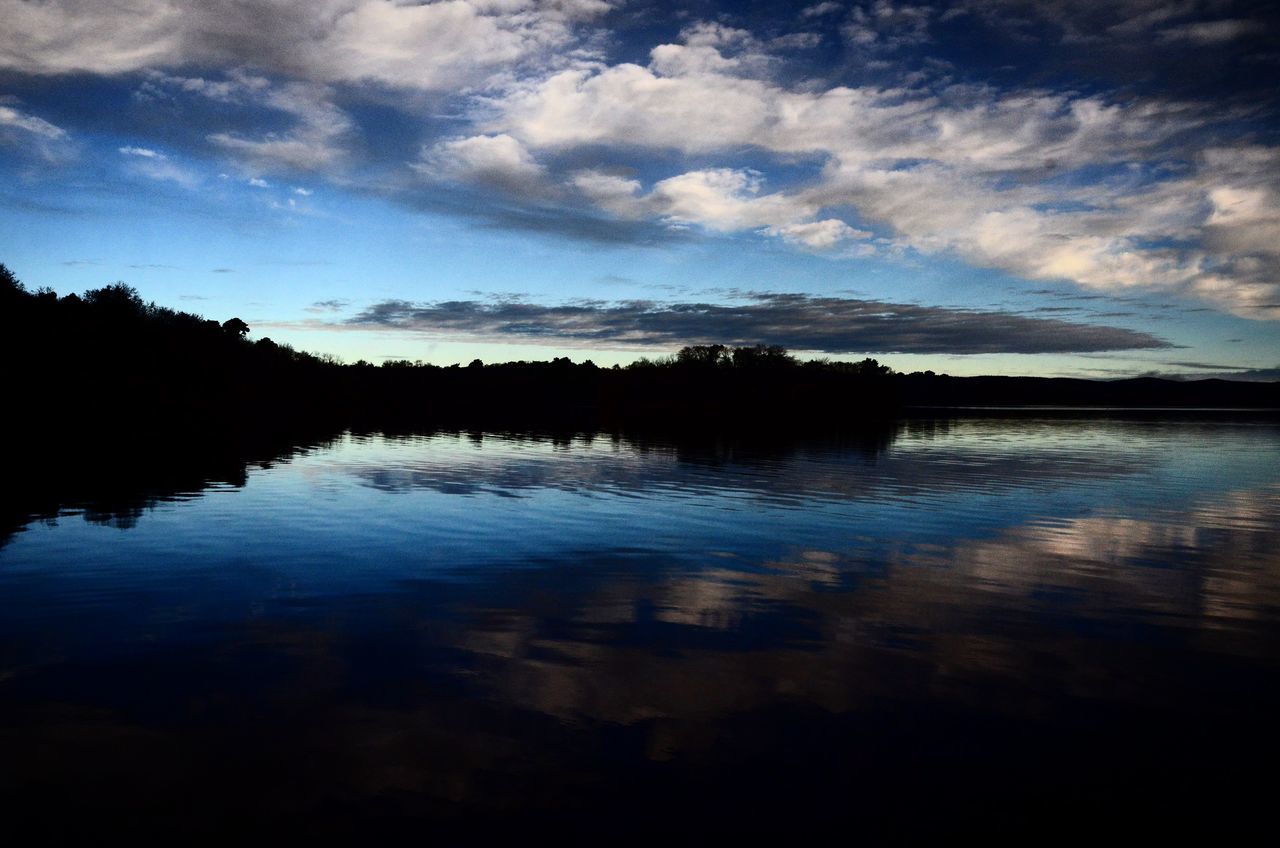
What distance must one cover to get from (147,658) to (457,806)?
8.05 m

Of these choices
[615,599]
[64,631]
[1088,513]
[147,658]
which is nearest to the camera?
[147,658]

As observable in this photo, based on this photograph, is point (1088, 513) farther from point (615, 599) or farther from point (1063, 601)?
point (615, 599)

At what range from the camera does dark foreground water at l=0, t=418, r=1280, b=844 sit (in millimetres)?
8977

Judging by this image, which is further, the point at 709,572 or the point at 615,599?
the point at 709,572

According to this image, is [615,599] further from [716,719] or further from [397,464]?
[397,464]

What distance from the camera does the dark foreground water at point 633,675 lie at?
29.5ft

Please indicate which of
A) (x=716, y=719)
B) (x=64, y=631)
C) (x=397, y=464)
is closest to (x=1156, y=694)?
(x=716, y=719)

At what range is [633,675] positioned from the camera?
12.9m

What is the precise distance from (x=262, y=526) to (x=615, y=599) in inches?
607

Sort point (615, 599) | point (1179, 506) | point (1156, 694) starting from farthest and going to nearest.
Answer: point (1179, 506) < point (615, 599) < point (1156, 694)

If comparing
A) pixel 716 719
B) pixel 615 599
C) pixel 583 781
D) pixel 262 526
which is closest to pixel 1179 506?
pixel 615 599

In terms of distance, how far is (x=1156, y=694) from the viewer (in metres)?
12.5

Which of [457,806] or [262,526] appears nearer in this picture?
[457,806]

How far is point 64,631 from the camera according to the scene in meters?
14.9
